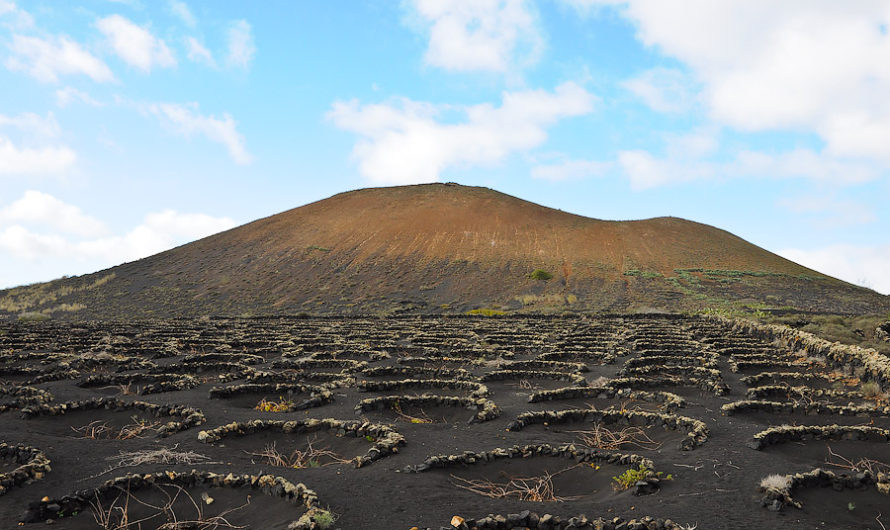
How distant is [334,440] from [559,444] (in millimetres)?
3501

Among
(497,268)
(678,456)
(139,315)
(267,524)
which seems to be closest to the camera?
(267,524)

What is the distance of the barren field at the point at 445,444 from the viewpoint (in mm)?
6195

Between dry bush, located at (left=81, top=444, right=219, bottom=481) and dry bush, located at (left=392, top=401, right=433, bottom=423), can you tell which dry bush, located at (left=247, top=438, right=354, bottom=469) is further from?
dry bush, located at (left=392, top=401, right=433, bottom=423)

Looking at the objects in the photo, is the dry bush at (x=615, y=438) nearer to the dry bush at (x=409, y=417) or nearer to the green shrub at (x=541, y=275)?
the dry bush at (x=409, y=417)

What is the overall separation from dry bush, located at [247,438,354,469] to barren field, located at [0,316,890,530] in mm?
41

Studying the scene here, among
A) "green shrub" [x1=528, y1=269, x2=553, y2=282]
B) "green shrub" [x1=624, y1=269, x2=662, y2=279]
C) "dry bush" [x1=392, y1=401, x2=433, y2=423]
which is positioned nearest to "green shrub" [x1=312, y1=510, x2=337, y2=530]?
"dry bush" [x1=392, y1=401, x2=433, y2=423]

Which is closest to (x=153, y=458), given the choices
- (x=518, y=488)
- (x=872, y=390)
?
(x=518, y=488)

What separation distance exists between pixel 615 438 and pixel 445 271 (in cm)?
5434

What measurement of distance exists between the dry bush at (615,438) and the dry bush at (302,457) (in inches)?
148

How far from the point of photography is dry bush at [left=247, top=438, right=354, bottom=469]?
810 centimetres

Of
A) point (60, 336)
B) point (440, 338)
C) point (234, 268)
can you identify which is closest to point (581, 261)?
point (234, 268)

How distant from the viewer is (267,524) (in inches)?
235

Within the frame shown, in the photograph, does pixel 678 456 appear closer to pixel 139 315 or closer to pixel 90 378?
pixel 90 378

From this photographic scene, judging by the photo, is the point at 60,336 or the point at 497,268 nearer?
the point at 60,336
